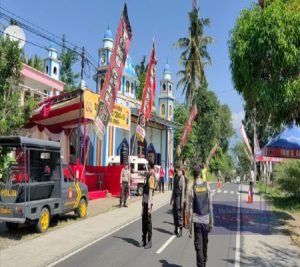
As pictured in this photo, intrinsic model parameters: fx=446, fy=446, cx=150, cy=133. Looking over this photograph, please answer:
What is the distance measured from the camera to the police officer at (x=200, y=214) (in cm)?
804

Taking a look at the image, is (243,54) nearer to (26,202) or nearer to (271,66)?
(271,66)

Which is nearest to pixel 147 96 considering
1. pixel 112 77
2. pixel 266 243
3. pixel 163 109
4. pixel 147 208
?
pixel 112 77

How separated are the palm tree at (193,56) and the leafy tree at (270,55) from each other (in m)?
28.9

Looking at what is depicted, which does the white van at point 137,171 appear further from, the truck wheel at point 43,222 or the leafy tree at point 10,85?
the truck wheel at point 43,222

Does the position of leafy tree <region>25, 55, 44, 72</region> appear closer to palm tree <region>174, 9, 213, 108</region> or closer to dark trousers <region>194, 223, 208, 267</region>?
palm tree <region>174, 9, 213, 108</region>

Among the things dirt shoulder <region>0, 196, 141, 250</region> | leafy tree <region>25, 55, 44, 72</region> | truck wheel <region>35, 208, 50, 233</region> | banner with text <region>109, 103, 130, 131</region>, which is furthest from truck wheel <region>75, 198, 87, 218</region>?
leafy tree <region>25, 55, 44, 72</region>

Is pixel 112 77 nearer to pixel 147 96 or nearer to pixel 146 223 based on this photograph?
pixel 147 96

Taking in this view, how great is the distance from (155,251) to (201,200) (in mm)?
2788

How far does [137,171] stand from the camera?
27391 mm

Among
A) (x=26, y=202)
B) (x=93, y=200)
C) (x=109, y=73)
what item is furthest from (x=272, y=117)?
(x=93, y=200)

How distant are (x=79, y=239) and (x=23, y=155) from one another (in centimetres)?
281

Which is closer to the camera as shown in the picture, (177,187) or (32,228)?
(177,187)

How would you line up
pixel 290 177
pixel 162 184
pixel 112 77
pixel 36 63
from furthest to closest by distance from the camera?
1. pixel 36 63
2. pixel 162 184
3. pixel 290 177
4. pixel 112 77

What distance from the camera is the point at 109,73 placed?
61.8 feet
